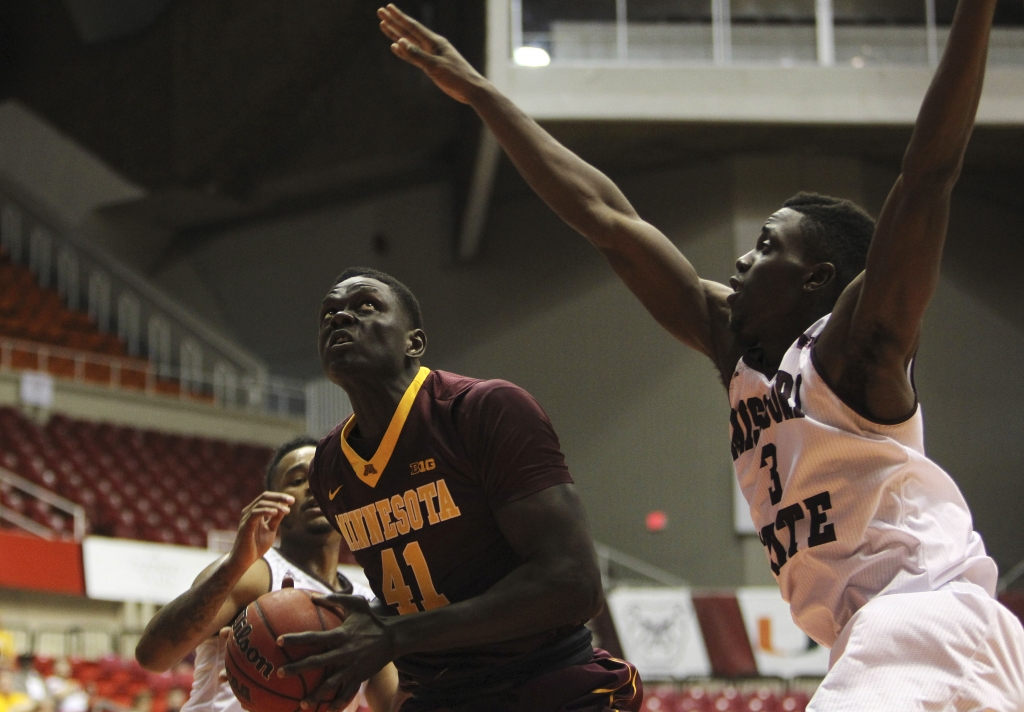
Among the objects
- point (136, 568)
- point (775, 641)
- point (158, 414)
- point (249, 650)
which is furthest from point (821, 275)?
point (158, 414)

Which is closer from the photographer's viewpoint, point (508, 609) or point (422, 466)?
point (508, 609)

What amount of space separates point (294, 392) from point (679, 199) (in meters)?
6.75

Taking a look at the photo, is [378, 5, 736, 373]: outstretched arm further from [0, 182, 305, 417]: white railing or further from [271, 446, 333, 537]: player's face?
[0, 182, 305, 417]: white railing

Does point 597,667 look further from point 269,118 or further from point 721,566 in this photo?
point 269,118

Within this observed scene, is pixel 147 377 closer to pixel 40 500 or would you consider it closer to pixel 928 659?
pixel 40 500

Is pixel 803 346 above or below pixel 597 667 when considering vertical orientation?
above

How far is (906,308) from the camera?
8.35ft

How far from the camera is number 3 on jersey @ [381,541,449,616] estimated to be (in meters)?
2.90

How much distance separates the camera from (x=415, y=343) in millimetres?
3170

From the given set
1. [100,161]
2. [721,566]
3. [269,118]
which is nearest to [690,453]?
[721,566]

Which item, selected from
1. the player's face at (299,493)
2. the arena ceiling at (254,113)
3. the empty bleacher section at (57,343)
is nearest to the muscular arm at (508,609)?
the player's face at (299,493)

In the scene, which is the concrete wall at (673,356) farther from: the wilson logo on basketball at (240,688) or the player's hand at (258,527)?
the wilson logo on basketball at (240,688)

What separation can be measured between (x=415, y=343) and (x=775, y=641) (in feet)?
34.8

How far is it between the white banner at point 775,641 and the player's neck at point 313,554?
953cm
